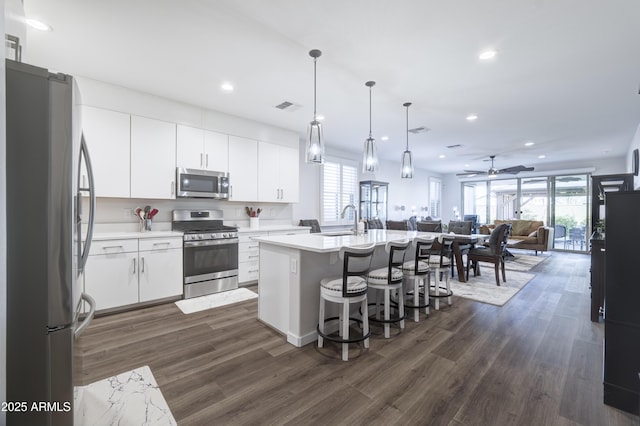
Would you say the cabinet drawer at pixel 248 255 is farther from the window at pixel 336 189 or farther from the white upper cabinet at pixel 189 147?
the window at pixel 336 189

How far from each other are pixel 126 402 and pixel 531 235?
31.9 feet

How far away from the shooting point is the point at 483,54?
8.93 feet

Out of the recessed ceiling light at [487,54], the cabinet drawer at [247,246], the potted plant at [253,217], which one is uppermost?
the recessed ceiling light at [487,54]

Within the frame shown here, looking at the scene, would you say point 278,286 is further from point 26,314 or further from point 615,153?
point 615,153

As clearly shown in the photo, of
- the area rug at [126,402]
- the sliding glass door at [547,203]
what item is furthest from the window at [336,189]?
the sliding glass door at [547,203]

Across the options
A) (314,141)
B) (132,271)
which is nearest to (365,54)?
(314,141)

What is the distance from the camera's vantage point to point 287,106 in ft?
13.5

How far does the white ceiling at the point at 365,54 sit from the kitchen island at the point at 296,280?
1.86 metres

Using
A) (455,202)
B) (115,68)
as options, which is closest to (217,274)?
(115,68)

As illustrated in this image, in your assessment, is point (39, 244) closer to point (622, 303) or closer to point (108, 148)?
point (108, 148)

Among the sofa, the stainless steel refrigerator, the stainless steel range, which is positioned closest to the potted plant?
the stainless steel range

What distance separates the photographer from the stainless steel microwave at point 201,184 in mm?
3988

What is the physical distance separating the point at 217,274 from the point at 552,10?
4.53m

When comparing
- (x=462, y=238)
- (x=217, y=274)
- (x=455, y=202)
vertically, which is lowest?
(x=217, y=274)
